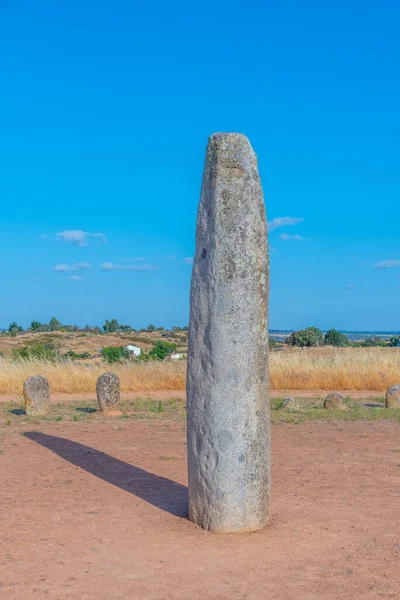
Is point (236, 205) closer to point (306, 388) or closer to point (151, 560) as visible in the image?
point (151, 560)

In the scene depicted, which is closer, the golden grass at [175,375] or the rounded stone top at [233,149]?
the rounded stone top at [233,149]

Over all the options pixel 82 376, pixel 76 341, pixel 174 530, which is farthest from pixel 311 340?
pixel 174 530

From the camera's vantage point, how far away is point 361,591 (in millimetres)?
5445

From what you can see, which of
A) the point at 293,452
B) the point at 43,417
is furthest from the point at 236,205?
the point at 43,417

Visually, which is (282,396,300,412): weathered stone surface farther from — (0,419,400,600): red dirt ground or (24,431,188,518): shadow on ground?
(24,431,188,518): shadow on ground

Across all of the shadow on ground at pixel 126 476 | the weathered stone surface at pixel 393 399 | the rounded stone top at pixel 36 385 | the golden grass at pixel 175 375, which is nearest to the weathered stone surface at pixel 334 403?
the weathered stone surface at pixel 393 399

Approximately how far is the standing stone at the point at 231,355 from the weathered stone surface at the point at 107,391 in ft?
29.4

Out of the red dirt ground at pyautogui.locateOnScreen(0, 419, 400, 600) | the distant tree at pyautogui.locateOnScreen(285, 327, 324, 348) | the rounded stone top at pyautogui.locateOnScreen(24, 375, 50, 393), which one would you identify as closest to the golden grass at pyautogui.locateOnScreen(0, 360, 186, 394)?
the rounded stone top at pyautogui.locateOnScreen(24, 375, 50, 393)

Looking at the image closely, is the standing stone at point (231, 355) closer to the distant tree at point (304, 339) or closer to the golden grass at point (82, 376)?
the golden grass at point (82, 376)

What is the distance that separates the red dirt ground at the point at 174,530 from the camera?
5562 mm

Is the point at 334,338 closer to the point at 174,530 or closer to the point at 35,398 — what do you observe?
the point at 35,398

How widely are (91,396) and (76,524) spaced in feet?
42.9

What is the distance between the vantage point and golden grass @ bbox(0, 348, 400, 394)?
21219mm

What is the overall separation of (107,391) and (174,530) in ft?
29.6
